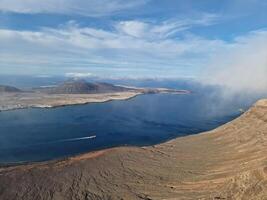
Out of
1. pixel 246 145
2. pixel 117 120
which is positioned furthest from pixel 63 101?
pixel 246 145

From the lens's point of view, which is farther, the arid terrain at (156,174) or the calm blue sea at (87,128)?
the calm blue sea at (87,128)

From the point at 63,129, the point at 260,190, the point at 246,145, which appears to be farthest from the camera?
the point at 63,129

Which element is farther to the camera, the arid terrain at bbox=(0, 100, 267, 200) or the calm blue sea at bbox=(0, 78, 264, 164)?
the calm blue sea at bbox=(0, 78, 264, 164)

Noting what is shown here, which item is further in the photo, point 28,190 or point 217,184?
point 28,190

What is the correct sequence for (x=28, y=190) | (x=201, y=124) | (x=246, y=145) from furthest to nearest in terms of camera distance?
(x=201, y=124) < (x=246, y=145) < (x=28, y=190)

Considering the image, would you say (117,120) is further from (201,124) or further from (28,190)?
(28,190)

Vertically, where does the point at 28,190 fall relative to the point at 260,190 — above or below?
below

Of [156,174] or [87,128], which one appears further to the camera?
[87,128]

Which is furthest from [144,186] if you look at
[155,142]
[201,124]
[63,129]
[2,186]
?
[201,124]
